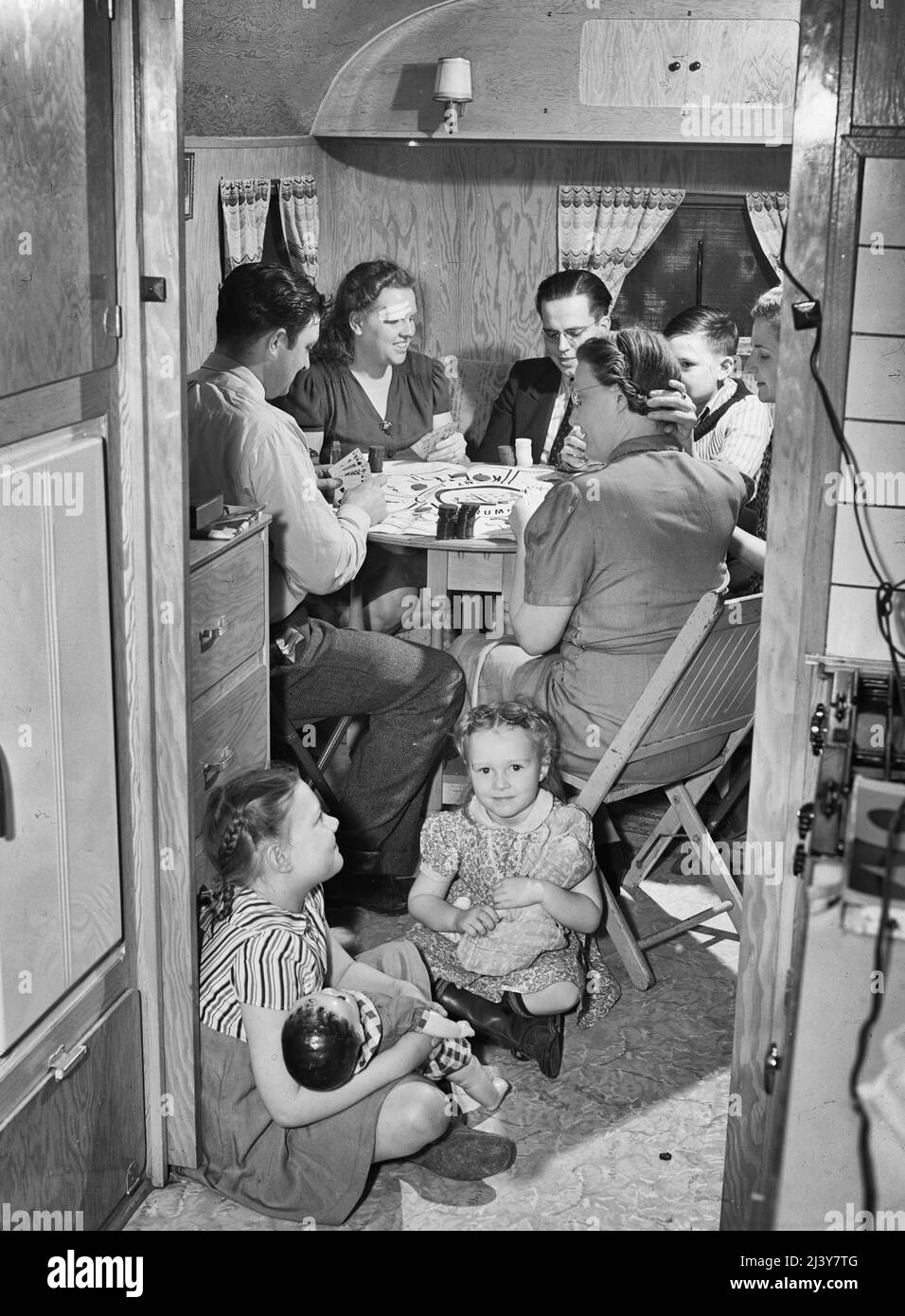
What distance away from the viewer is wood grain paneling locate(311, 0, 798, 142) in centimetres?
628

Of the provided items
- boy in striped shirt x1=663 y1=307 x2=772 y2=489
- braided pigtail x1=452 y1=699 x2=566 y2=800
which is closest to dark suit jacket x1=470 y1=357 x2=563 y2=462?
boy in striped shirt x1=663 y1=307 x2=772 y2=489

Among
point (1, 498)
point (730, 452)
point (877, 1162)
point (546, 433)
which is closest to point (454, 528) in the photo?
point (730, 452)

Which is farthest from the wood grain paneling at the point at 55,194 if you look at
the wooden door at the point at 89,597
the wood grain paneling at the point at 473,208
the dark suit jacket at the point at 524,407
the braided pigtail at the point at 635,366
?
the wood grain paneling at the point at 473,208

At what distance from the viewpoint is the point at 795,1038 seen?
5.88ft

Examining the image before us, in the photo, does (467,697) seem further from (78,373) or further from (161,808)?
(78,373)

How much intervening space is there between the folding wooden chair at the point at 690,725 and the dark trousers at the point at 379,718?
542 millimetres

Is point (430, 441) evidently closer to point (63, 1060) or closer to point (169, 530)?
point (169, 530)

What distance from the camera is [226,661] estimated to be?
2934mm

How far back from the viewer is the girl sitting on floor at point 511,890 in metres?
3.12

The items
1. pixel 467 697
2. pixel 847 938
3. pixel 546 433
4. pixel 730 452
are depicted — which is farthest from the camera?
pixel 546 433

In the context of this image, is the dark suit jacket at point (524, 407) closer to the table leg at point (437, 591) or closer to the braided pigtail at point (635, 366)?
the table leg at point (437, 591)

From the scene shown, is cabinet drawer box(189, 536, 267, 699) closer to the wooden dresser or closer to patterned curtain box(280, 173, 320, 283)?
the wooden dresser

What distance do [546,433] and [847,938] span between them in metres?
4.14

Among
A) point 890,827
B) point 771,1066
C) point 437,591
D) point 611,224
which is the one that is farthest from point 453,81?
point 890,827
